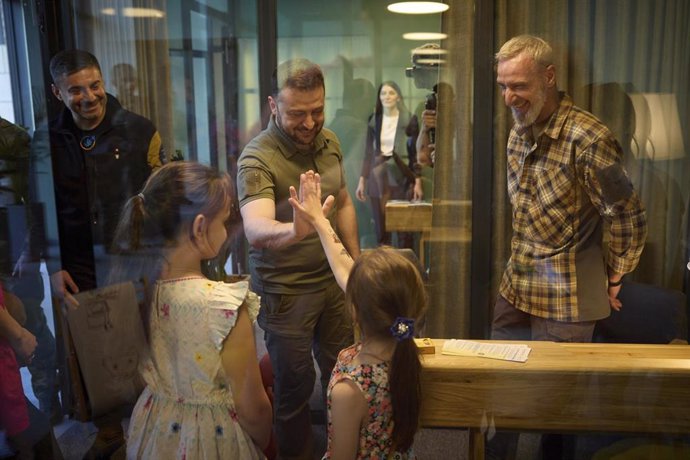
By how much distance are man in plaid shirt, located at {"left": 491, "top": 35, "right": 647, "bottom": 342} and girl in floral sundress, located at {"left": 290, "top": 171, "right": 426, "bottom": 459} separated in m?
0.26

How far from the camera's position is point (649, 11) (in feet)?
4.39

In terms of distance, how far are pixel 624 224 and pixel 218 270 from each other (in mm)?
842

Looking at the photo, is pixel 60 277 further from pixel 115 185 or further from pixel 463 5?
pixel 463 5

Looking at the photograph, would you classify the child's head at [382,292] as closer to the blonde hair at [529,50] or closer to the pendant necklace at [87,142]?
the blonde hair at [529,50]

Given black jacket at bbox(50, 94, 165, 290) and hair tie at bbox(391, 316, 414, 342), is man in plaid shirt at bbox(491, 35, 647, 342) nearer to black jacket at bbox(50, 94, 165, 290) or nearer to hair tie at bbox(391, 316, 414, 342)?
hair tie at bbox(391, 316, 414, 342)

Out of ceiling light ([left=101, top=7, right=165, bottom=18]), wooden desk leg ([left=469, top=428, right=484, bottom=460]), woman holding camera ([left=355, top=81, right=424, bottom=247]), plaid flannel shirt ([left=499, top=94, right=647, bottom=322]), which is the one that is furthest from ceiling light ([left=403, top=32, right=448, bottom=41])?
wooden desk leg ([left=469, top=428, right=484, bottom=460])

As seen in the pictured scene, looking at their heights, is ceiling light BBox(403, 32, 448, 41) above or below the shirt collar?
above

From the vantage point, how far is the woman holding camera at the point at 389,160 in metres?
1.39

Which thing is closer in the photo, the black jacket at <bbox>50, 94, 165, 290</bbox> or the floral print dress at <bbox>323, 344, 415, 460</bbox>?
the floral print dress at <bbox>323, 344, 415, 460</bbox>

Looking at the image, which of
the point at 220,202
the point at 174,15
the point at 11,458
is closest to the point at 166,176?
the point at 220,202

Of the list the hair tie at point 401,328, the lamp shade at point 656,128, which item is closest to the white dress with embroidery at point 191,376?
the hair tie at point 401,328

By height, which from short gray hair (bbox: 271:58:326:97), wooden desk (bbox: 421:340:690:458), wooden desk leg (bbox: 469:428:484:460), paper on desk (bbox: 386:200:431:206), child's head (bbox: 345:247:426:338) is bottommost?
wooden desk leg (bbox: 469:428:484:460)

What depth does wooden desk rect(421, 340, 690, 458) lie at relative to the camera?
1.42m

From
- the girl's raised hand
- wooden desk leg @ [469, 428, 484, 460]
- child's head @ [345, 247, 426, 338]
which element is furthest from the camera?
wooden desk leg @ [469, 428, 484, 460]
